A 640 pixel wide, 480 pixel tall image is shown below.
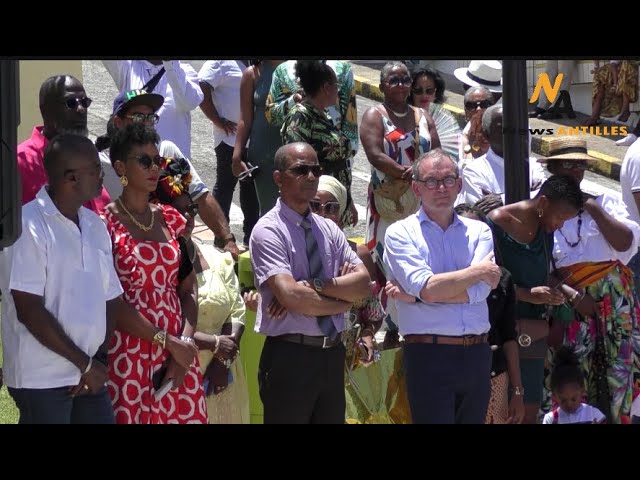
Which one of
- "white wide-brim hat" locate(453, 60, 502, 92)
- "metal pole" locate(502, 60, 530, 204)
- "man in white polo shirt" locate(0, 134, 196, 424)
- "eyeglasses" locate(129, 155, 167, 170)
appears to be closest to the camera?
"man in white polo shirt" locate(0, 134, 196, 424)

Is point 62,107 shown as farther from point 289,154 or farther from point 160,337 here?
point 160,337

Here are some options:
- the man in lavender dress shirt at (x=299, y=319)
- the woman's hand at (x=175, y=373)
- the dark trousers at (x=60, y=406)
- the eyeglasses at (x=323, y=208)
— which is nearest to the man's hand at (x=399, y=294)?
the man in lavender dress shirt at (x=299, y=319)

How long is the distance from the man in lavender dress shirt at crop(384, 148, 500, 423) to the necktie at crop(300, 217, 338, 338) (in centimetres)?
40

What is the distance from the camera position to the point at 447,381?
6.70 m

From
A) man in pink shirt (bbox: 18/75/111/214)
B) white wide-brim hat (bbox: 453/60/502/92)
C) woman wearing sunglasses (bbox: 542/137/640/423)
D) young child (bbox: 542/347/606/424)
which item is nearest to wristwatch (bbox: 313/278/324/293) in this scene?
man in pink shirt (bbox: 18/75/111/214)

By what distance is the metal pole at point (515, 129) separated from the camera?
7348 millimetres

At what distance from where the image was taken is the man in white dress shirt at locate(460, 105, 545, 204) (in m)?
8.62

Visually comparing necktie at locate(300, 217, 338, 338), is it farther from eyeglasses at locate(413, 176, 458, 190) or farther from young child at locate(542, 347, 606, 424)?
young child at locate(542, 347, 606, 424)

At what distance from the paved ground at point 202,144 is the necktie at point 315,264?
4.93 meters

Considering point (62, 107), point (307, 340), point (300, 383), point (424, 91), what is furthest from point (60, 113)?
point (424, 91)

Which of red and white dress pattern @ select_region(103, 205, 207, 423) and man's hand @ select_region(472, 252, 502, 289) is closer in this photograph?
red and white dress pattern @ select_region(103, 205, 207, 423)

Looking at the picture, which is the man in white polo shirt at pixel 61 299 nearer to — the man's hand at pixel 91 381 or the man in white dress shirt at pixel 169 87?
the man's hand at pixel 91 381
